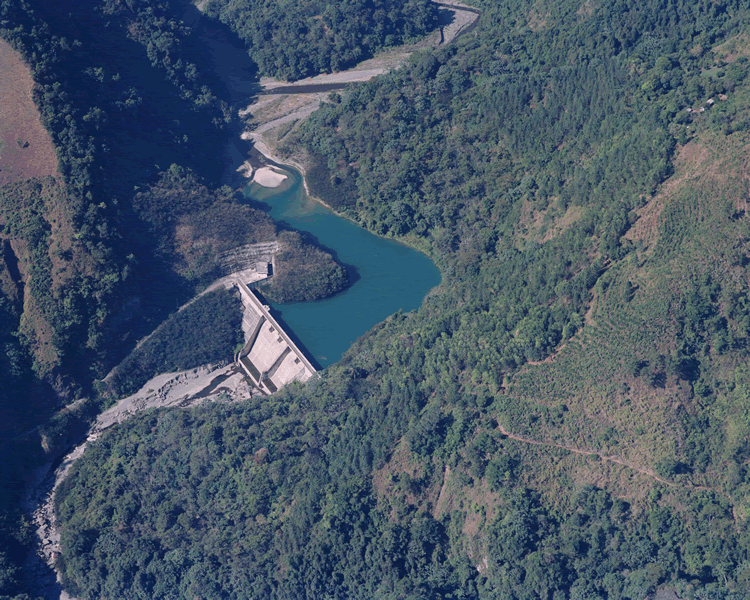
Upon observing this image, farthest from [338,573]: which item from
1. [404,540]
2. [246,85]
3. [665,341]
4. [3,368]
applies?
[246,85]

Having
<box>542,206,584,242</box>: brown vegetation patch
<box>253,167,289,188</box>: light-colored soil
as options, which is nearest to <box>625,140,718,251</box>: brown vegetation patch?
<box>542,206,584,242</box>: brown vegetation patch

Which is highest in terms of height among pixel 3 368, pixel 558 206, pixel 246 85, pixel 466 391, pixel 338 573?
pixel 246 85

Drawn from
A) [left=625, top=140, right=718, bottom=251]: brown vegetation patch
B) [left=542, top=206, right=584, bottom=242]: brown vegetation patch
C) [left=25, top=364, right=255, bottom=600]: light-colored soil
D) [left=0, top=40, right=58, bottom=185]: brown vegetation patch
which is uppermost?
[left=0, top=40, right=58, bottom=185]: brown vegetation patch

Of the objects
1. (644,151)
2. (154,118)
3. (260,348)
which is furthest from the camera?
(154,118)

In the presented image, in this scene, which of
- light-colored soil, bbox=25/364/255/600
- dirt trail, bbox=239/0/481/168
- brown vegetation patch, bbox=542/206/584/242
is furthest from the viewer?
dirt trail, bbox=239/0/481/168

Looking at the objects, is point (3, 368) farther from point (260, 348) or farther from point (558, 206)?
point (558, 206)

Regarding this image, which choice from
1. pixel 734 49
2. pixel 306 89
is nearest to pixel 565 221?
pixel 734 49

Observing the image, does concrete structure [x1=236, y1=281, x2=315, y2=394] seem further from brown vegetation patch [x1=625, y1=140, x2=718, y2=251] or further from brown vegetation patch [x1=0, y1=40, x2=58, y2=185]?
brown vegetation patch [x1=625, y1=140, x2=718, y2=251]
